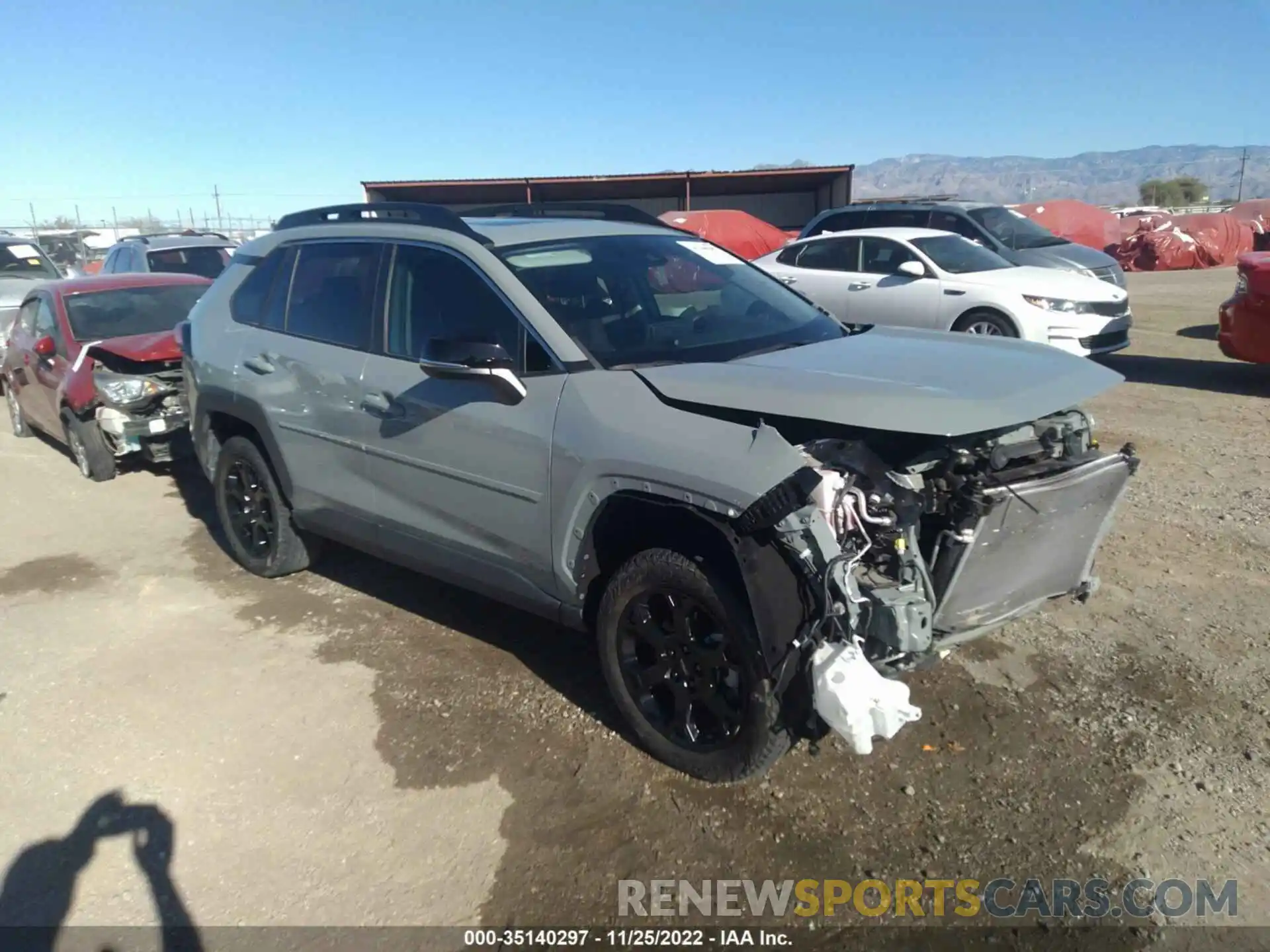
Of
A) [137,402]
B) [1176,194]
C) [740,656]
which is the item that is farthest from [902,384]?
[1176,194]

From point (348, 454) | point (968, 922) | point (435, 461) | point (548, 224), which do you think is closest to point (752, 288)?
point (548, 224)

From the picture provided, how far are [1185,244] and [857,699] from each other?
89.3 ft

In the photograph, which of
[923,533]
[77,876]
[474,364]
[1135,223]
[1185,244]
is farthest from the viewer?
[1135,223]

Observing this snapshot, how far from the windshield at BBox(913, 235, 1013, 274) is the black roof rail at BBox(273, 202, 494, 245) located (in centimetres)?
729

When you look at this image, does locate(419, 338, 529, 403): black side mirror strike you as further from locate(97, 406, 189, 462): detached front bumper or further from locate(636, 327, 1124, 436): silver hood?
locate(97, 406, 189, 462): detached front bumper

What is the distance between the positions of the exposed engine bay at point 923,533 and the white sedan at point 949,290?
19.4 ft

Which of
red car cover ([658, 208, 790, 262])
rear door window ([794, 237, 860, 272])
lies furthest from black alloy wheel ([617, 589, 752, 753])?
red car cover ([658, 208, 790, 262])

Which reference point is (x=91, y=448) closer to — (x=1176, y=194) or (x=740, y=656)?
(x=740, y=656)

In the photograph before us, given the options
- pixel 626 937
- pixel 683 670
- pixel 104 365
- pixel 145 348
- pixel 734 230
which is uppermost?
pixel 734 230

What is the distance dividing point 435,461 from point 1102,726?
2.86 m

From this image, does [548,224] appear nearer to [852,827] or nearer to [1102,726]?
[852,827]

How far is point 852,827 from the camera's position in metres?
3.18

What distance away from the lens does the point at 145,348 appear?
738 cm

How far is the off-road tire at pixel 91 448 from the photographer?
7734 millimetres
